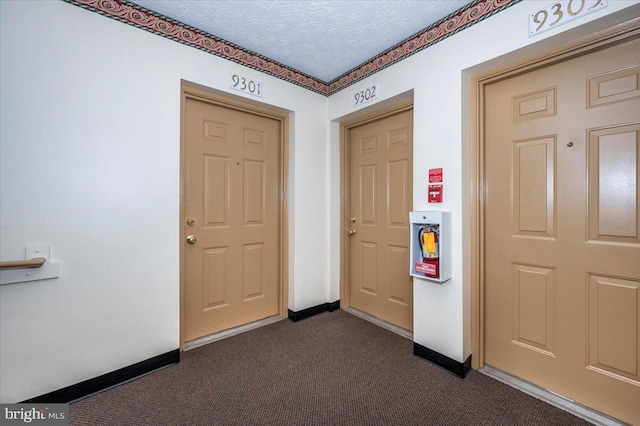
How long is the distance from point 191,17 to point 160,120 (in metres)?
0.81

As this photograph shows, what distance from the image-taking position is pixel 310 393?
1813 mm

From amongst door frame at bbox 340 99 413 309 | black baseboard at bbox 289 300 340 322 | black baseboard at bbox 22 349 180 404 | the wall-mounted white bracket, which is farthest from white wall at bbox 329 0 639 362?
the wall-mounted white bracket

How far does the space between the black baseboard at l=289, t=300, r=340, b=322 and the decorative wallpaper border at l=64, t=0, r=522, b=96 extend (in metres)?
2.41

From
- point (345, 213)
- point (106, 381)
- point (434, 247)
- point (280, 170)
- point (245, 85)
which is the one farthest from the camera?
point (345, 213)

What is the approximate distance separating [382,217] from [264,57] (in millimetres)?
1940

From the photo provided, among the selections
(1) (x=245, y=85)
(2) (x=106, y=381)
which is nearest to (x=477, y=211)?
(1) (x=245, y=85)

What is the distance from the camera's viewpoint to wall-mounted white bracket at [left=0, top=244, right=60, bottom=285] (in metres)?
1.58

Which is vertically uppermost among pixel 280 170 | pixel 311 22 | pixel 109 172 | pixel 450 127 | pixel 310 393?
pixel 311 22

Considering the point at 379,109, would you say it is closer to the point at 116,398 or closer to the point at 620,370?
the point at 620,370

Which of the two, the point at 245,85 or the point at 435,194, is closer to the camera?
the point at 435,194

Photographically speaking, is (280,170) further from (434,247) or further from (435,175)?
(434,247)

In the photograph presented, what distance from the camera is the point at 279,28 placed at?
2.18m

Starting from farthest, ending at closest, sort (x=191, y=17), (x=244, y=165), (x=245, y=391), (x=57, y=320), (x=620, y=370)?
(x=244, y=165) → (x=191, y=17) → (x=245, y=391) → (x=57, y=320) → (x=620, y=370)

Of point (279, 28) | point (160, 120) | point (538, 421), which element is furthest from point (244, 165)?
point (538, 421)
